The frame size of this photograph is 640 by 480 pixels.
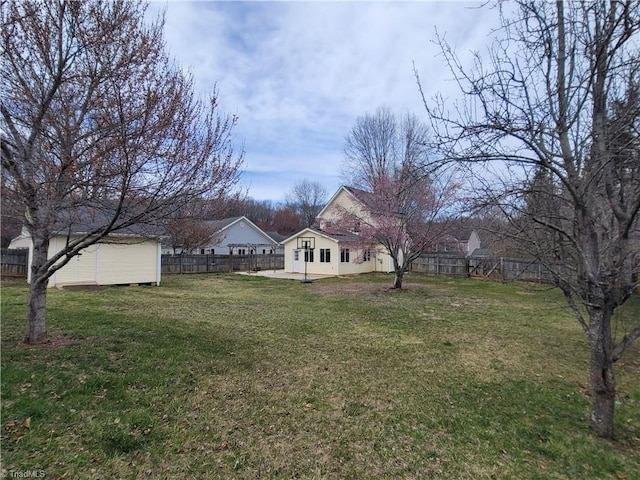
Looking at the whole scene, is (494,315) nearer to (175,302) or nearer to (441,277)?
(175,302)

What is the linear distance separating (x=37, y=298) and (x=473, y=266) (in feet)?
69.1

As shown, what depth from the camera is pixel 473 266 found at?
824 inches

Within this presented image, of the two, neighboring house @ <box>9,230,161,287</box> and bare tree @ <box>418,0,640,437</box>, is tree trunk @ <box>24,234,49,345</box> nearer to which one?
bare tree @ <box>418,0,640,437</box>

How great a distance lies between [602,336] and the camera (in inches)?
127

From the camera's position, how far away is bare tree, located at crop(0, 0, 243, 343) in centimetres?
427

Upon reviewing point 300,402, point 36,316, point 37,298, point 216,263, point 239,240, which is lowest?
point 300,402

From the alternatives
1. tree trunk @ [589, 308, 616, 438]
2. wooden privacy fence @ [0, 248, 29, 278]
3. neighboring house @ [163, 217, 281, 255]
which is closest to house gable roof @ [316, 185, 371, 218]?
neighboring house @ [163, 217, 281, 255]

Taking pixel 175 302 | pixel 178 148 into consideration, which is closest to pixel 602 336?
pixel 178 148

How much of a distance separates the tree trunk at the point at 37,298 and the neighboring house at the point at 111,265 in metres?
7.86

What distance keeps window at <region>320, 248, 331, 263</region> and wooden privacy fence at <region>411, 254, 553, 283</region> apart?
6.25m

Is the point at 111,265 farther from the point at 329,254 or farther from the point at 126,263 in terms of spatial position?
the point at 329,254

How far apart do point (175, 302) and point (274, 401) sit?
765cm

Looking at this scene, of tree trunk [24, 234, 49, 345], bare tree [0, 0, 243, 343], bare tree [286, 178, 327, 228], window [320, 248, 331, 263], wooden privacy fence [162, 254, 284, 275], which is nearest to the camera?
bare tree [0, 0, 243, 343]

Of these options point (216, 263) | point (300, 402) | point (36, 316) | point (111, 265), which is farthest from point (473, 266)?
point (36, 316)
